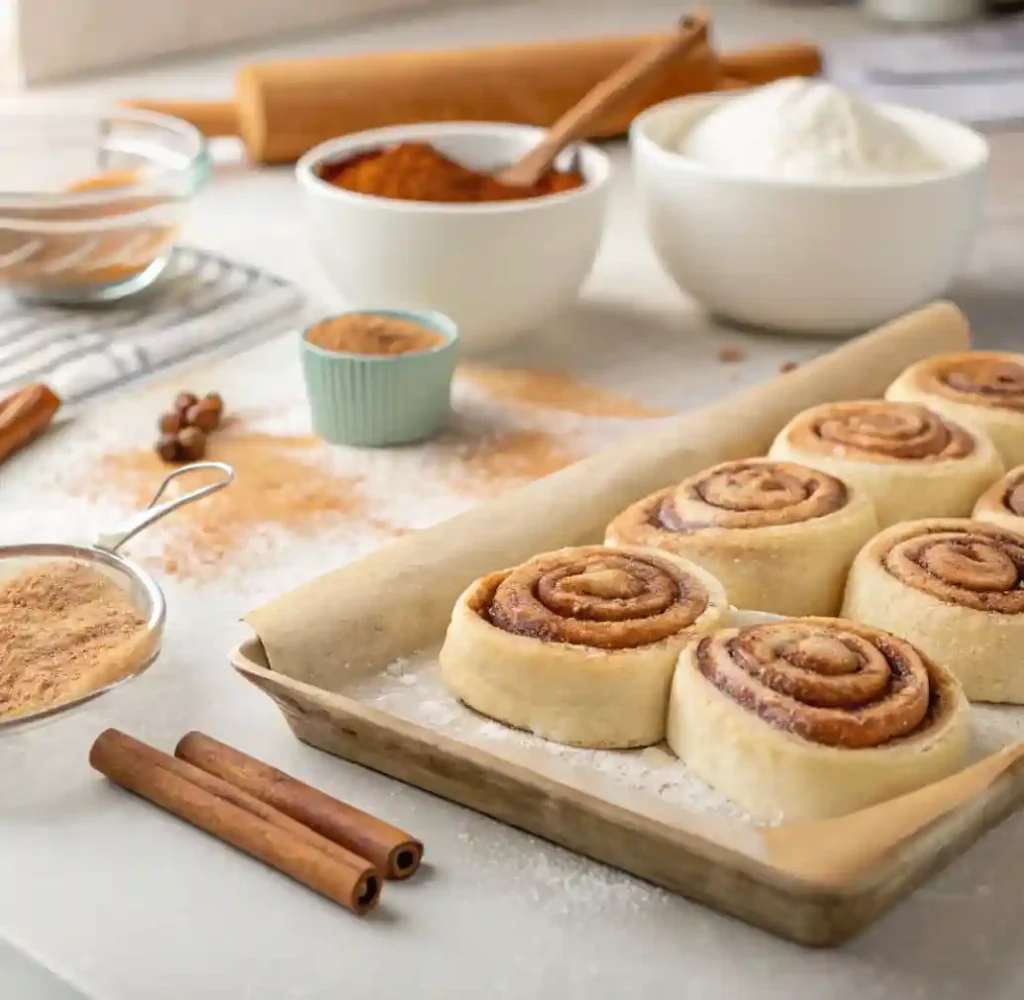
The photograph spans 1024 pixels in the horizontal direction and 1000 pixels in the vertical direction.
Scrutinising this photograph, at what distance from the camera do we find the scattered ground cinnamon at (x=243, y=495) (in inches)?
42.0

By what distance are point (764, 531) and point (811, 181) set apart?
0.50 m

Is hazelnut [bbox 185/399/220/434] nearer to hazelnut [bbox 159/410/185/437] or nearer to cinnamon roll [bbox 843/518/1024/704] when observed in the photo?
hazelnut [bbox 159/410/185/437]

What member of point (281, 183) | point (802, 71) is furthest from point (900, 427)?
point (802, 71)

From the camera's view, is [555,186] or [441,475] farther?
[555,186]

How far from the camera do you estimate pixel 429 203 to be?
1370 millimetres

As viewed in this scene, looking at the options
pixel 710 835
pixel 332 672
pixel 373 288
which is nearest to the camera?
pixel 710 835

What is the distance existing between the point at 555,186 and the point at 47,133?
0.58m

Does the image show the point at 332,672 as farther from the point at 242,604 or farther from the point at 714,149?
the point at 714,149

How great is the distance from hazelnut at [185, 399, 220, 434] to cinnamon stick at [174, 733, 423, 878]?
0.44 metres

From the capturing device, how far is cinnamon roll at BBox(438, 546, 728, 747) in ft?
2.73

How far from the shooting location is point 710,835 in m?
0.70

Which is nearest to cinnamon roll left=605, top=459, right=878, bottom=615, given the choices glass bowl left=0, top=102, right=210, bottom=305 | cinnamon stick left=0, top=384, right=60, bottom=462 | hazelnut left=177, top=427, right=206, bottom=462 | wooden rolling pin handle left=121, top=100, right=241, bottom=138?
hazelnut left=177, top=427, right=206, bottom=462

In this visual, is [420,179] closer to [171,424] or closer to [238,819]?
[171,424]

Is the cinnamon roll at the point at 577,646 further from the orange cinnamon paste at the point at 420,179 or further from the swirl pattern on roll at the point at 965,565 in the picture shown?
the orange cinnamon paste at the point at 420,179
